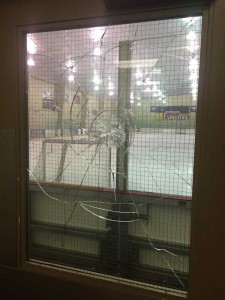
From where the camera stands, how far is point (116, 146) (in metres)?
1.29

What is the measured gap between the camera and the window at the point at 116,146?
3.86 feet

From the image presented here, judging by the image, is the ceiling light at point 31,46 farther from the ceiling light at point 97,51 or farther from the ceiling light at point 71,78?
the ceiling light at point 97,51

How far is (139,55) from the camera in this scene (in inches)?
47.7

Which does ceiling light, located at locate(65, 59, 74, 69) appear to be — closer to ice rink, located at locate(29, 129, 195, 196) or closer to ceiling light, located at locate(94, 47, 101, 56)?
ceiling light, located at locate(94, 47, 101, 56)

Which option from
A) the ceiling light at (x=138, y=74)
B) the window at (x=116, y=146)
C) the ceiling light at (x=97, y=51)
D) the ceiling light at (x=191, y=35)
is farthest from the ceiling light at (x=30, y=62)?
the ceiling light at (x=191, y=35)

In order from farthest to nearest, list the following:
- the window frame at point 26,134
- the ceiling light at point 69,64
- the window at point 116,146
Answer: the ceiling light at point 69,64 < the window at point 116,146 < the window frame at point 26,134

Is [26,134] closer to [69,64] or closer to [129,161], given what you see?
[69,64]

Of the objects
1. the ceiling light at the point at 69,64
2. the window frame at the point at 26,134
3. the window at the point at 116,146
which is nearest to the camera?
the window frame at the point at 26,134

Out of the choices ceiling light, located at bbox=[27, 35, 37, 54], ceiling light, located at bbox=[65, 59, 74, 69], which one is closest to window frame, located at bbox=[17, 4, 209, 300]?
ceiling light, located at bbox=[27, 35, 37, 54]

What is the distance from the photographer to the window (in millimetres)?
1178

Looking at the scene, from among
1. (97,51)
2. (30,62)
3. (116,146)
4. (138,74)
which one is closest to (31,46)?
(30,62)
